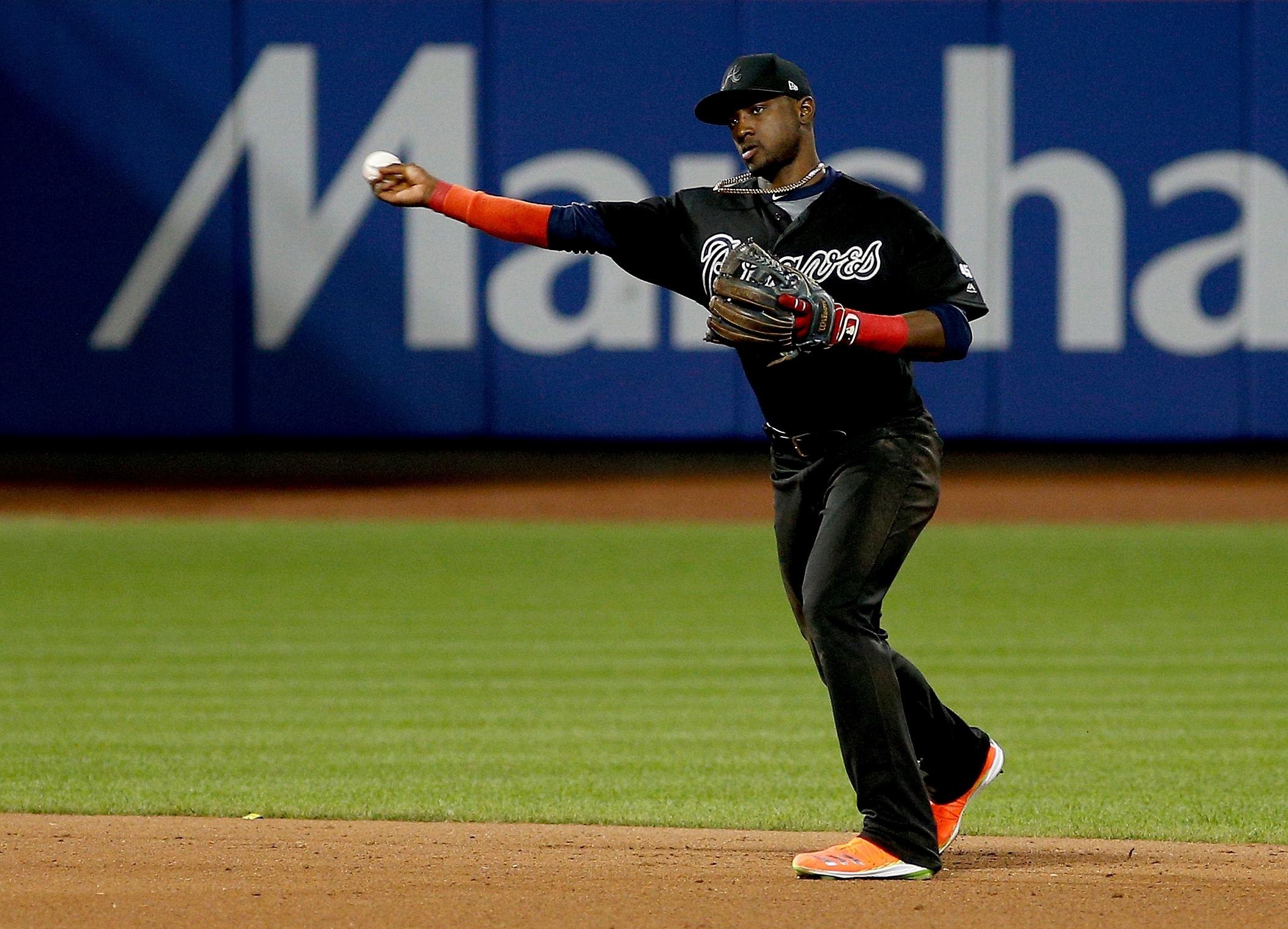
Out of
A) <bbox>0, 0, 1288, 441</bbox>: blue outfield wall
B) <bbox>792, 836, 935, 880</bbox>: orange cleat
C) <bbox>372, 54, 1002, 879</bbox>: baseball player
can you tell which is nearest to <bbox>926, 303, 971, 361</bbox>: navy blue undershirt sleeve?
<bbox>372, 54, 1002, 879</bbox>: baseball player

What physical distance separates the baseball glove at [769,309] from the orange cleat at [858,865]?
1156 millimetres

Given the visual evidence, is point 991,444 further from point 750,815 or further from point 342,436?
point 750,815

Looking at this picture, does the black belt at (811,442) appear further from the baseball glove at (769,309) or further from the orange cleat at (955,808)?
the orange cleat at (955,808)

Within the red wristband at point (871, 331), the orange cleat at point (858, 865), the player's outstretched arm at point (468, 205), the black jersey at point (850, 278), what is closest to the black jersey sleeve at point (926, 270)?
the black jersey at point (850, 278)

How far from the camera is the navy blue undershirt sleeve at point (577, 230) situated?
14.3 ft

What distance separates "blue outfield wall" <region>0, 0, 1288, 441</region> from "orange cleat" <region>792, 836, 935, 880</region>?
12934 mm

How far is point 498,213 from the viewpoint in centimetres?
441

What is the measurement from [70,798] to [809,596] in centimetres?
270

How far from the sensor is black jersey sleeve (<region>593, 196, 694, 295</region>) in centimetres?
439

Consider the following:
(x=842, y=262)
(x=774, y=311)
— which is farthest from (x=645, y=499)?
(x=774, y=311)

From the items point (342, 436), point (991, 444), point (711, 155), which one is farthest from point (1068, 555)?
point (342, 436)

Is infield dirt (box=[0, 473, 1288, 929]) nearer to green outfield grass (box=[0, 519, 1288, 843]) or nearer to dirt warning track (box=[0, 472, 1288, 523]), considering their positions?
green outfield grass (box=[0, 519, 1288, 843])

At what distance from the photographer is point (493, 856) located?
456 centimetres

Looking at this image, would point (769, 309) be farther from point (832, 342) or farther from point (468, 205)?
point (468, 205)
